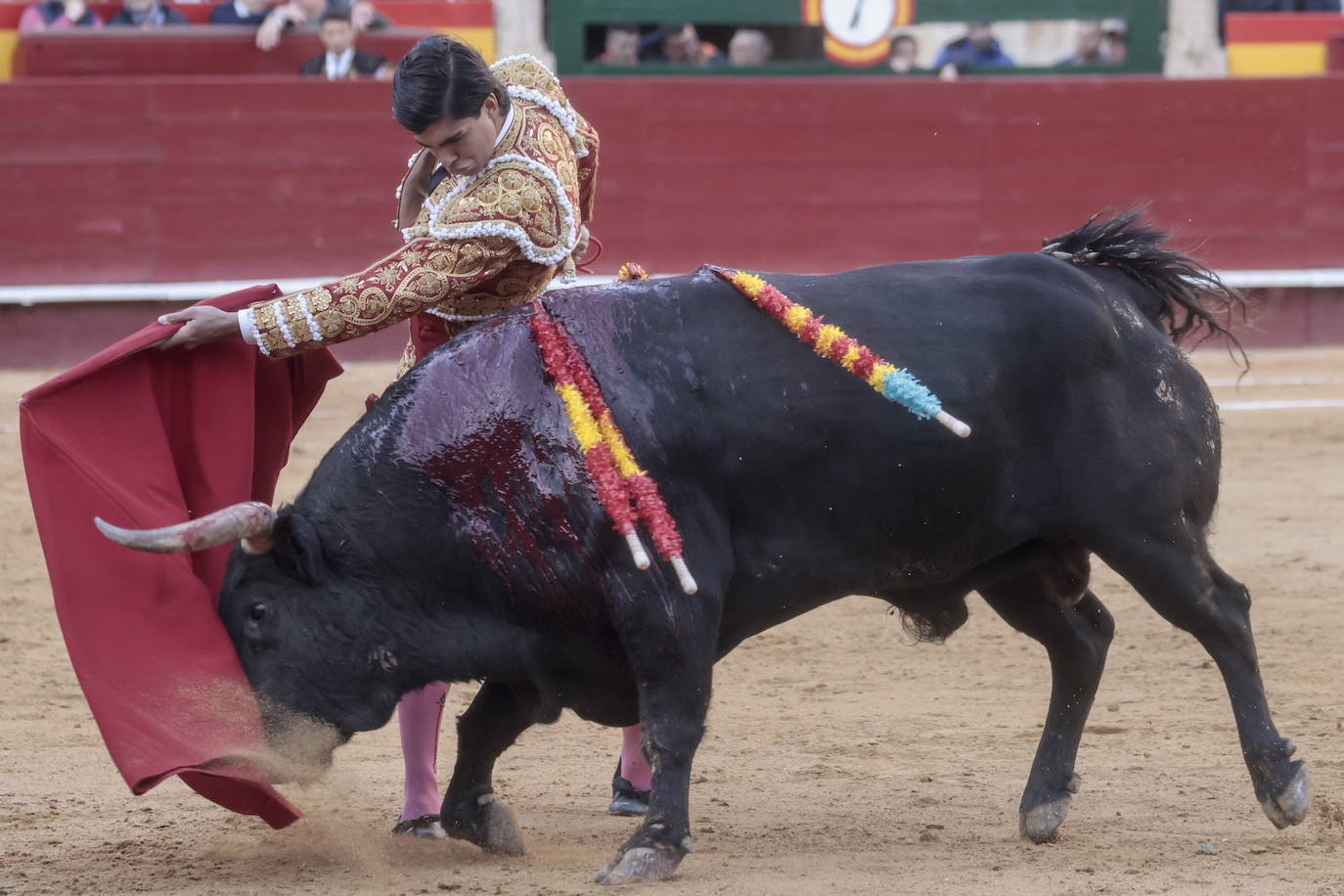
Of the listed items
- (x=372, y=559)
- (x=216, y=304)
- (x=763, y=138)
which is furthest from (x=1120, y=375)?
(x=763, y=138)

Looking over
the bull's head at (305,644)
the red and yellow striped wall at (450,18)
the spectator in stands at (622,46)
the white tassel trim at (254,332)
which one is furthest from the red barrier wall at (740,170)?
the bull's head at (305,644)

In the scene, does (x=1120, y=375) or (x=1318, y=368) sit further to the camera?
(x=1318, y=368)

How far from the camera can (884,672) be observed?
4594 mm

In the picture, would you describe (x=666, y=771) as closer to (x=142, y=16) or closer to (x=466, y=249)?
(x=466, y=249)

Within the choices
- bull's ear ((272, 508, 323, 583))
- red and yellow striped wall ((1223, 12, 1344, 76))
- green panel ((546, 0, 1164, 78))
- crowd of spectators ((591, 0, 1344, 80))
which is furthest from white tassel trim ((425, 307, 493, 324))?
red and yellow striped wall ((1223, 12, 1344, 76))

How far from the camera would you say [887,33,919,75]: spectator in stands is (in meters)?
10.7

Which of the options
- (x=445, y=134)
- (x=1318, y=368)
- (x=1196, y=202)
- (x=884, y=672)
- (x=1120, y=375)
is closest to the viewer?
(x=445, y=134)

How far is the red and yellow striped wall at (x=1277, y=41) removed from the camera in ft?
37.1

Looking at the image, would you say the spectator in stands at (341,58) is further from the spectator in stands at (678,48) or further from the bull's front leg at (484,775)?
the bull's front leg at (484,775)

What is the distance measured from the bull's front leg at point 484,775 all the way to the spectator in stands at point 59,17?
7463mm

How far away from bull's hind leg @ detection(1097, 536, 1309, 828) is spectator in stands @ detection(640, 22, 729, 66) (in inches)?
315

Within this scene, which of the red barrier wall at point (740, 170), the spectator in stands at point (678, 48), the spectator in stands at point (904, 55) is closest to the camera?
the red barrier wall at point (740, 170)

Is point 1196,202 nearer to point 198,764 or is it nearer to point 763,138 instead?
point 763,138

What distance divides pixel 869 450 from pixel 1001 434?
0.24 m
